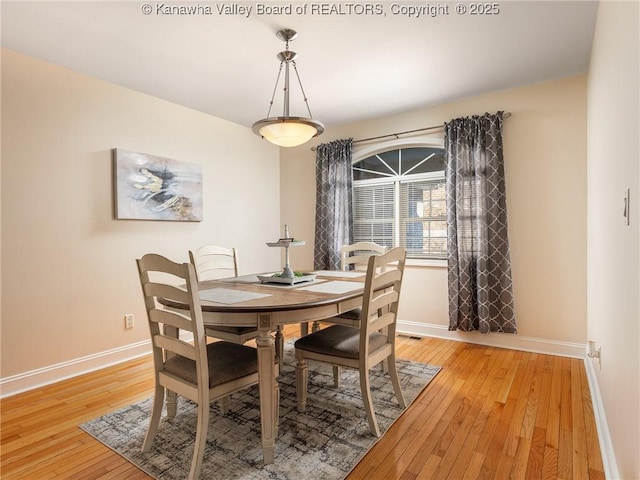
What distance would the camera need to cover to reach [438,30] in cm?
227

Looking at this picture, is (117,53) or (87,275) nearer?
(117,53)

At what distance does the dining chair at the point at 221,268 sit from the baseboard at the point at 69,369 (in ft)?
3.28

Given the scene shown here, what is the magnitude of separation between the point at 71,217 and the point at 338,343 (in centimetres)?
229

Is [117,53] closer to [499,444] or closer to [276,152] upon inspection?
[276,152]

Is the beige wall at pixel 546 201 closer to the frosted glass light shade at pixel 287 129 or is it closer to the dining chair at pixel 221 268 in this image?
the frosted glass light shade at pixel 287 129

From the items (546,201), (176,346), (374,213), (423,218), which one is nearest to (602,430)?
(546,201)

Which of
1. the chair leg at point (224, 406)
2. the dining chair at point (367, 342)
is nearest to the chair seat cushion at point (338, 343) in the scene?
the dining chair at point (367, 342)

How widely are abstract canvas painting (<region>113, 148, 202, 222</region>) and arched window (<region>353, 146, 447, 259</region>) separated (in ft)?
6.00

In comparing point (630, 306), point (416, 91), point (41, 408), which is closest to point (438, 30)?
point (416, 91)

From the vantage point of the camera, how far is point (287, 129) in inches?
87.7

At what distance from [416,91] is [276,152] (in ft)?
6.81

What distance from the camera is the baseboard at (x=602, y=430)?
1508 mm

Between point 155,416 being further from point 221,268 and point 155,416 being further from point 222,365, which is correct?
point 221,268

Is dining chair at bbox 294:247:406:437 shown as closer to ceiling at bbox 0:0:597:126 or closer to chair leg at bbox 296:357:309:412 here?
chair leg at bbox 296:357:309:412
